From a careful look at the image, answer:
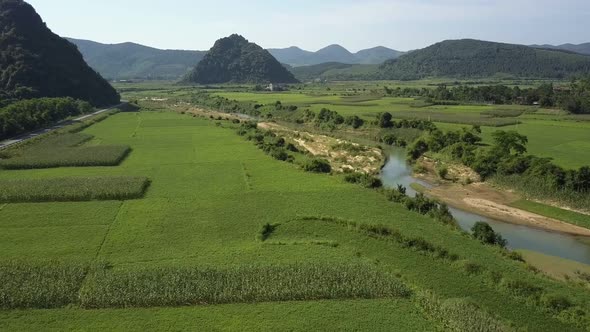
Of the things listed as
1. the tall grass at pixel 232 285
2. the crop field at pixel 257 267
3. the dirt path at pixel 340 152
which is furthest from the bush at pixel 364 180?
the tall grass at pixel 232 285

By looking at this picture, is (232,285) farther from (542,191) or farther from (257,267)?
(542,191)

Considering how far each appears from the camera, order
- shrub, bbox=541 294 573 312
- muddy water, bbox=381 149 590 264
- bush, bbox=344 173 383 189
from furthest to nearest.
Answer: bush, bbox=344 173 383 189 → muddy water, bbox=381 149 590 264 → shrub, bbox=541 294 573 312

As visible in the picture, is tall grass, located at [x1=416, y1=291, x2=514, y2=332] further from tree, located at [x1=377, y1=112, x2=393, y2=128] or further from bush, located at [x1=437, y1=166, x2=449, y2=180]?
tree, located at [x1=377, y1=112, x2=393, y2=128]

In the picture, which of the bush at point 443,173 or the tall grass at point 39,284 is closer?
the tall grass at point 39,284

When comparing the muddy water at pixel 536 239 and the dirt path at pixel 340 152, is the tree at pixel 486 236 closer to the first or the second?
the muddy water at pixel 536 239

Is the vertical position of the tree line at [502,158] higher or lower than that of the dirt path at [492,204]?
higher

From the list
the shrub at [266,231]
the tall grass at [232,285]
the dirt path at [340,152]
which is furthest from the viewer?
the dirt path at [340,152]

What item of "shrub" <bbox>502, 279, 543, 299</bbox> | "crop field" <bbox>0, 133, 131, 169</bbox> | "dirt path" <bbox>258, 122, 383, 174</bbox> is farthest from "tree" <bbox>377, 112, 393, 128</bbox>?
"shrub" <bbox>502, 279, 543, 299</bbox>
